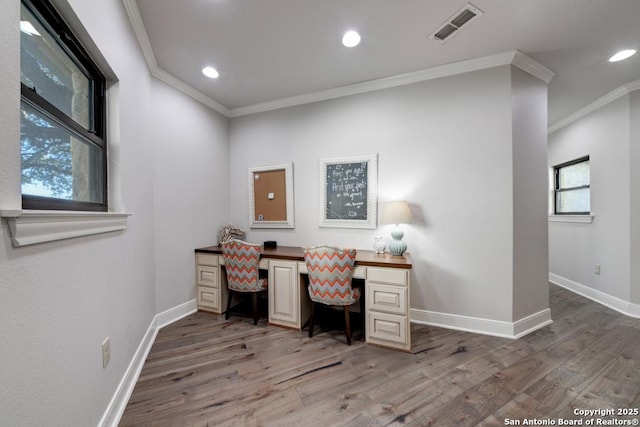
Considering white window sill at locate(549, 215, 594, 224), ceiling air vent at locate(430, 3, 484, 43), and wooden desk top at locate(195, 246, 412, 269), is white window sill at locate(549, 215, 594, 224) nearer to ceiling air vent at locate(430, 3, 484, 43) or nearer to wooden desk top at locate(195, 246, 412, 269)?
wooden desk top at locate(195, 246, 412, 269)

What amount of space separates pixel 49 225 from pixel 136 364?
146 cm

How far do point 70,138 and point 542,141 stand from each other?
388 centimetres

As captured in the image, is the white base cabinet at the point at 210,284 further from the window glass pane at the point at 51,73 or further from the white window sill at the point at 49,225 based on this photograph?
the window glass pane at the point at 51,73

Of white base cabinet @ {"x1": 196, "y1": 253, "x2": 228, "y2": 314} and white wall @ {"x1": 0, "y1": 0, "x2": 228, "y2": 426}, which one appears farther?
white base cabinet @ {"x1": 196, "y1": 253, "x2": 228, "y2": 314}

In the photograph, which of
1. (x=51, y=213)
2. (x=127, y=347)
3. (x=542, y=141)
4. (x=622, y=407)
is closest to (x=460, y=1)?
(x=542, y=141)

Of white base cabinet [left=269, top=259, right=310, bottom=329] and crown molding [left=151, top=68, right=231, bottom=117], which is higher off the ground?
crown molding [left=151, top=68, right=231, bottom=117]

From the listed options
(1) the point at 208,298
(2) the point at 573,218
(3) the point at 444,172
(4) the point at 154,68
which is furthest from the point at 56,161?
(2) the point at 573,218

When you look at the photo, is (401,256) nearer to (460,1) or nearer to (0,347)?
(460,1)

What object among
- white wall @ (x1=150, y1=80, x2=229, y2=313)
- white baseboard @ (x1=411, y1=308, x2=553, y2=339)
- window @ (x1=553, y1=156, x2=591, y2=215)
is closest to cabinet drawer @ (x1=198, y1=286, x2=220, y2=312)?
white wall @ (x1=150, y1=80, x2=229, y2=313)

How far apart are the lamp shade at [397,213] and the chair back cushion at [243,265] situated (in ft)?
4.59

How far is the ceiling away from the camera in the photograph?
6.00 ft

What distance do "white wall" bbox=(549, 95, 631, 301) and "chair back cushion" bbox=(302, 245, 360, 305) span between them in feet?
11.0

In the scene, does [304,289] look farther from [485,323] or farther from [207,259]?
[485,323]

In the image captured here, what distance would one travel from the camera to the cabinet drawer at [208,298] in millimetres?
2895
